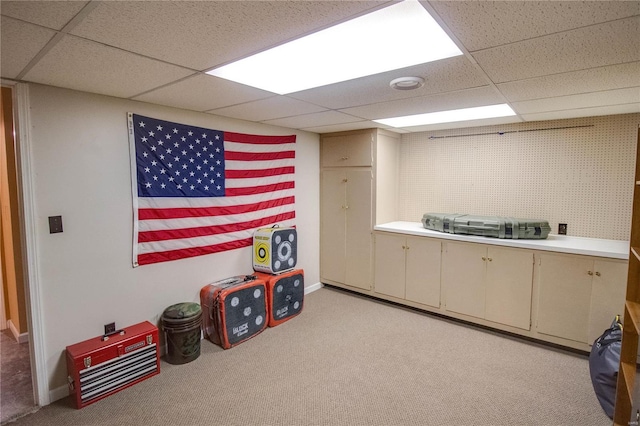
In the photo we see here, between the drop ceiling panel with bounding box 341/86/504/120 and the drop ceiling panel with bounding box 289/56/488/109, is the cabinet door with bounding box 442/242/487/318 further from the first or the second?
the drop ceiling panel with bounding box 289/56/488/109

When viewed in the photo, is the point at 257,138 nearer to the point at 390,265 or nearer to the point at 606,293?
the point at 390,265

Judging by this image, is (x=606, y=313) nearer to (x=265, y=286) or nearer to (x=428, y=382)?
(x=428, y=382)

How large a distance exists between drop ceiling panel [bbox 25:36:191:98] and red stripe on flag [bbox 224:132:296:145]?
3.52 feet

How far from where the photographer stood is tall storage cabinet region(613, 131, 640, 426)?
1.75 meters

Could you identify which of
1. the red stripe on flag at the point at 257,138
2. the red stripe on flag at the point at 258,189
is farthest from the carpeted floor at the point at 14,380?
the red stripe on flag at the point at 257,138

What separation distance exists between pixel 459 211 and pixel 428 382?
2205mm

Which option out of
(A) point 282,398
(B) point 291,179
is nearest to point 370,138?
(B) point 291,179

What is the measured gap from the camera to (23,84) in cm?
208

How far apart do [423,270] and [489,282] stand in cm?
69

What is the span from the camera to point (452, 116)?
3.21 meters

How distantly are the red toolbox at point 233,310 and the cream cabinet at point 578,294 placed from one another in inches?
107

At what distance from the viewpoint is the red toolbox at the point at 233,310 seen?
296 centimetres

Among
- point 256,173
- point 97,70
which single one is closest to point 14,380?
point 97,70

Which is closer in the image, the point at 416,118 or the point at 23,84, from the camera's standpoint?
the point at 23,84
